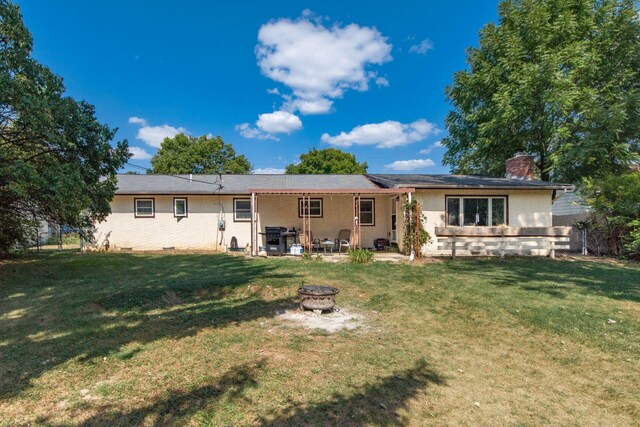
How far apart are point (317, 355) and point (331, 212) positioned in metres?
11.2

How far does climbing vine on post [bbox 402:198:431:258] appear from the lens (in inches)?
464

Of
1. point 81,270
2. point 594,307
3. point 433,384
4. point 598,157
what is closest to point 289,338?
point 433,384

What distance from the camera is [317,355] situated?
160 inches

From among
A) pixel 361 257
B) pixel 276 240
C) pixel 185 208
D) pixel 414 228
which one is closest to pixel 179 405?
pixel 361 257

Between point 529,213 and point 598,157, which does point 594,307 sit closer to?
point 529,213

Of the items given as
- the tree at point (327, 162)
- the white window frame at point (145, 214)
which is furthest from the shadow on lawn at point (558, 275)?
the tree at point (327, 162)

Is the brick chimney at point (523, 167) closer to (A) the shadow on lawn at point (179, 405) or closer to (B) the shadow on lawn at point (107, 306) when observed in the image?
(B) the shadow on lawn at point (107, 306)

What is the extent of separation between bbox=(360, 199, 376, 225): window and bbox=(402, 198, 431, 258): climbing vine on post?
286cm

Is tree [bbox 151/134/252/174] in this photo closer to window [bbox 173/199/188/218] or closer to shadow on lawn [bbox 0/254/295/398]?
window [bbox 173/199/188/218]

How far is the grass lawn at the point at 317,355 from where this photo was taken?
9.66ft

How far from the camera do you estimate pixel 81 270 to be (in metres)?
9.52

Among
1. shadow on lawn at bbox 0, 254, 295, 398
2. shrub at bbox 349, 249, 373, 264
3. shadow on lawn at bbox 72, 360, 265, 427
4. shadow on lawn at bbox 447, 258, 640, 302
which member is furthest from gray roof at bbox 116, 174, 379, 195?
shadow on lawn at bbox 72, 360, 265, 427

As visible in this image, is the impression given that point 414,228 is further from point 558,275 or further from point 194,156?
point 194,156

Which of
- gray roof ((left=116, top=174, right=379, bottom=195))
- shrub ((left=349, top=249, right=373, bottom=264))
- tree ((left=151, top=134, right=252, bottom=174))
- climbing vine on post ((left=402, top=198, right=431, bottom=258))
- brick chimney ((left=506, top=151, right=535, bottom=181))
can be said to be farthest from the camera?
tree ((left=151, top=134, right=252, bottom=174))
